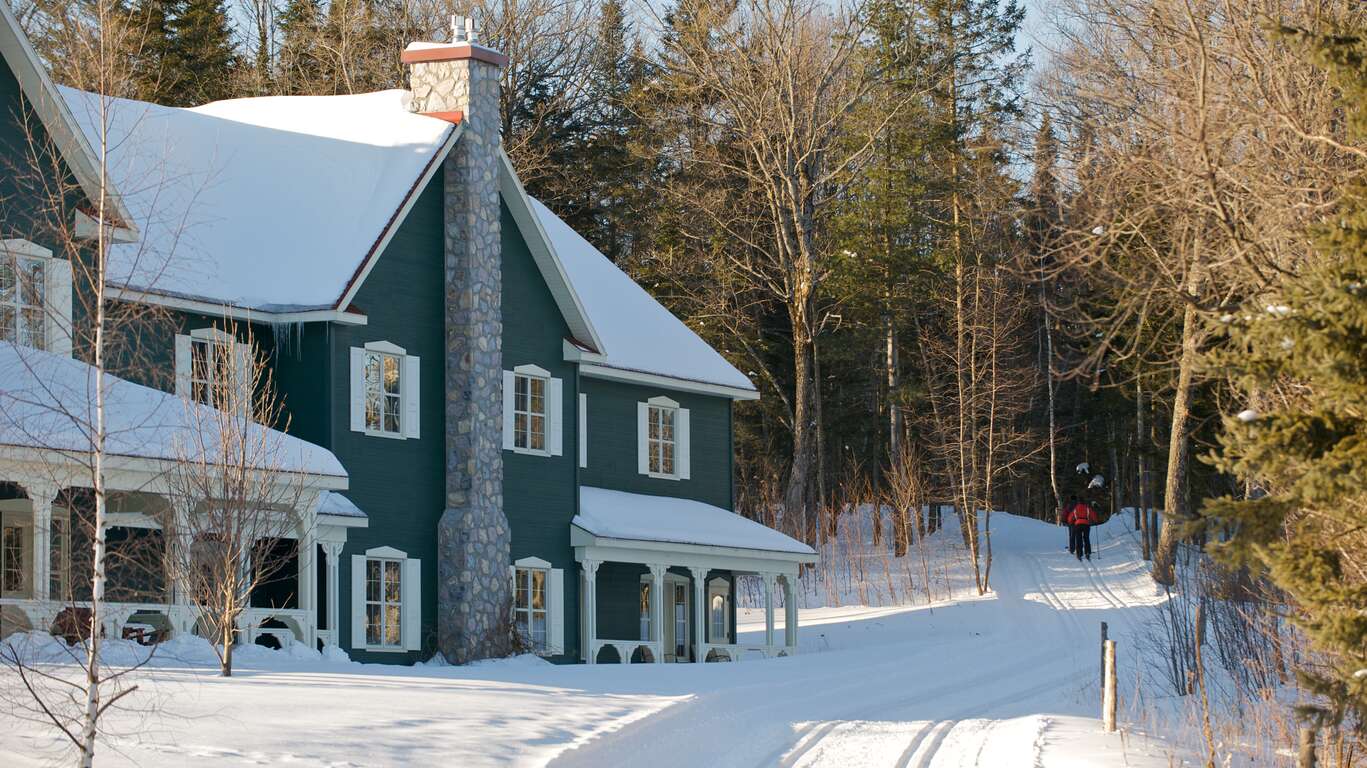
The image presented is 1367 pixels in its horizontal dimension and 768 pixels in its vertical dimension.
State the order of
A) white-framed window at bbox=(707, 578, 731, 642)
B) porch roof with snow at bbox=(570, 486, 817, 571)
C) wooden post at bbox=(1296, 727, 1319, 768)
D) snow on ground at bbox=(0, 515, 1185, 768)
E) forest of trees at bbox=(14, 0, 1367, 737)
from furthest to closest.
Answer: forest of trees at bbox=(14, 0, 1367, 737) → white-framed window at bbox=(707, 578, 731, 642) → porch roof with snow at bbox=(570, 486, 817, 571) → snow on ground at bbox=(0, 515, 1185, 768) → wooden post at bbox=(1296, 727, 1319, 768)

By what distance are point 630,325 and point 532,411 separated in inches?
222

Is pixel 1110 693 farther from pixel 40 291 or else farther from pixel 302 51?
pixel 302 51

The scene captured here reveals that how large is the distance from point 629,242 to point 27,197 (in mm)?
31627

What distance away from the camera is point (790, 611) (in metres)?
35.4

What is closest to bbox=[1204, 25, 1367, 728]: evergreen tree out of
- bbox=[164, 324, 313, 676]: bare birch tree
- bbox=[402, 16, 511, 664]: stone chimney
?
bbox=[164, 324, 313, 676]: bare birch tree

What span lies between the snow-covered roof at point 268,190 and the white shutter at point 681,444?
9797 mm

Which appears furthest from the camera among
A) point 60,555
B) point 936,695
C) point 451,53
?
point 451,53

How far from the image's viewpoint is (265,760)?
13.7 m

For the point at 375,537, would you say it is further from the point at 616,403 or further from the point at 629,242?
the point at 629,242

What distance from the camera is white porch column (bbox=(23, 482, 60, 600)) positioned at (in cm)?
1945

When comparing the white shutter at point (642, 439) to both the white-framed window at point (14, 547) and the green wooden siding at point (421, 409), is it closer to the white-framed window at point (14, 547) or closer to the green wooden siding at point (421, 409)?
the green wooden siding at point (421, 409)

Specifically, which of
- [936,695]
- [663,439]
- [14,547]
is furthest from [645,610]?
[14,547]

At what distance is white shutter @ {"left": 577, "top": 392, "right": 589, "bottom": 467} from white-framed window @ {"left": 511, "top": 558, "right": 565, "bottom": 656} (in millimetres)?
3274

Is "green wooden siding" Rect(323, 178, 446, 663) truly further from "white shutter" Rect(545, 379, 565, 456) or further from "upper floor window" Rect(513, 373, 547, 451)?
"white shutter" Rect(545, 379, 565, 456)
